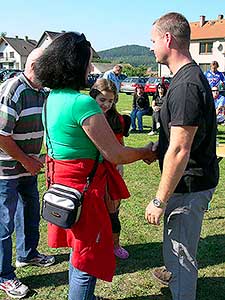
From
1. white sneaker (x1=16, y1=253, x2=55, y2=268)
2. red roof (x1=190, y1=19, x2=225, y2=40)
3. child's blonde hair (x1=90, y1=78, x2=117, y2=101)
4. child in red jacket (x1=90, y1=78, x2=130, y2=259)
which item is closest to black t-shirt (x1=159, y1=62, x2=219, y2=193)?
child in red jacket (x1=90, y1=78, x2=130, y2=259)

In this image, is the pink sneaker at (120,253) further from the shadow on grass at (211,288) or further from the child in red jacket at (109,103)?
the shadow on grass at (211,288)

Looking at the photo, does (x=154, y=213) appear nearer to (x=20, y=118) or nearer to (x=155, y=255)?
(x=20, y=118)

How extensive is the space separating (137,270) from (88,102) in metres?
2.05

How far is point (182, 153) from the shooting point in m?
2.22

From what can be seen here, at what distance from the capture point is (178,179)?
7.49ft

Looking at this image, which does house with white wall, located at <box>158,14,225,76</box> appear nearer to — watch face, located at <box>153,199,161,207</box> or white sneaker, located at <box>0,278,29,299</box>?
white sneaker, located at <box>0,278,29,299</box>

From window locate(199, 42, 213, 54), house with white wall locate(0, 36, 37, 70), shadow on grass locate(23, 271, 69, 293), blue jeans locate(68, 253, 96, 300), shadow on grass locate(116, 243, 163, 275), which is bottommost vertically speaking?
shadow on grass locate(23, 271, 69, 293)

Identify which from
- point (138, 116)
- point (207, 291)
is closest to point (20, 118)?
point (207, 291)

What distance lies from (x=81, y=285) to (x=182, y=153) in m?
1.00

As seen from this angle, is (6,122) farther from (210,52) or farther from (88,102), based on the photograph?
(210,52)

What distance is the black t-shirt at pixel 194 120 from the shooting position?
218 centimetres

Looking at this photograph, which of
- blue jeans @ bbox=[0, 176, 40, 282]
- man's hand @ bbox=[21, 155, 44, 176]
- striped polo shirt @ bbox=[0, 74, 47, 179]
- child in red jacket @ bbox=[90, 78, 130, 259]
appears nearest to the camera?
striped polo shirt @ bbox=[0, 74, 47, 179]

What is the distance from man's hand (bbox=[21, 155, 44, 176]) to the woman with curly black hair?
0.61 metres

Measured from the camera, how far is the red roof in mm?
49875
